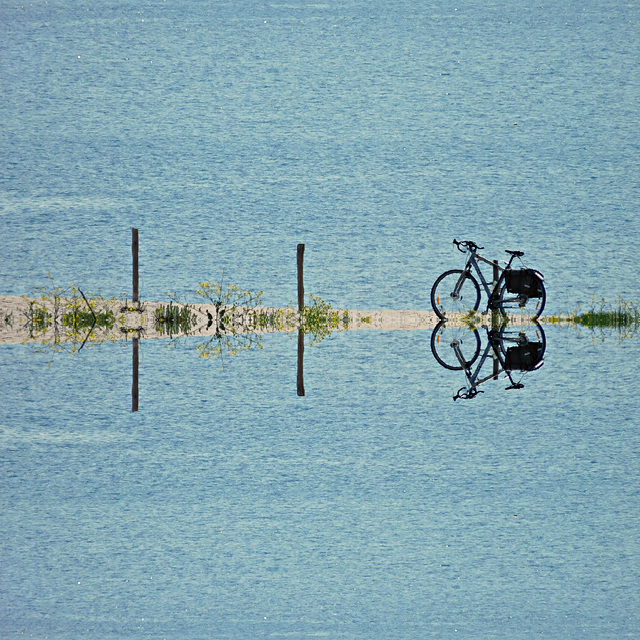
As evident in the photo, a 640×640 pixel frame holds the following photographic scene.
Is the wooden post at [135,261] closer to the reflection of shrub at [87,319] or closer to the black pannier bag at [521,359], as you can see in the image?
the reflection of shrub at [87,319]

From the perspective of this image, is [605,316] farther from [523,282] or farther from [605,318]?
[523,282]

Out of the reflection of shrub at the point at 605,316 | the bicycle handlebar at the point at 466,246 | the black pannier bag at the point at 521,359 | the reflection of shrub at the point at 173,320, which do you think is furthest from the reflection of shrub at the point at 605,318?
the reflection of shrub at the point at 173,320

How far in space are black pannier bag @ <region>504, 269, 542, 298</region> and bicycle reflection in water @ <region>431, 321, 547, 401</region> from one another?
0.34 meters

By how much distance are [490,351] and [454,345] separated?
0.95ft

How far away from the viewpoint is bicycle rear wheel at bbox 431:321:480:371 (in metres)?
7.00

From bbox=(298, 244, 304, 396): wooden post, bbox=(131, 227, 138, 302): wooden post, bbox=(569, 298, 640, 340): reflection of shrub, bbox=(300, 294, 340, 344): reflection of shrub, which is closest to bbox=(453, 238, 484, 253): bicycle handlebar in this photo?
bbox=(569, 298, 640, 340): reflection of shrub

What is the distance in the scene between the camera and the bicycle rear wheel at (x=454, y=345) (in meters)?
7.00

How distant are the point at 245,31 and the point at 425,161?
1.86 m

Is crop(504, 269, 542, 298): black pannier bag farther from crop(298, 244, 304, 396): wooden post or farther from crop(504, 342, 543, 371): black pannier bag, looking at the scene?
crop(298, 244, 304, 396): wooden post

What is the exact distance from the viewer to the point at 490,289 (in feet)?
22.7

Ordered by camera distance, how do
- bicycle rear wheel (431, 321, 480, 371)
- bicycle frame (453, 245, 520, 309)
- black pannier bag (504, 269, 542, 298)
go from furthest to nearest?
bicycle rear wheel (431, 321, 480, 371)
bicycle frame (453, 245, 520, 309)
black pannier bag (504, 269, 542, 298)

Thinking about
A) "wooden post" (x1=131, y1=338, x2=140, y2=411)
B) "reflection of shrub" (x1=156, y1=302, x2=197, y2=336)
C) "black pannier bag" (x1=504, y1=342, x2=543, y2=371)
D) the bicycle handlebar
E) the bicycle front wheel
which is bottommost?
"wooden post" (x1=131, y1=338, x2=140, y2=411)

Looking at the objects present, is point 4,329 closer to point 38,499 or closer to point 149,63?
point 38,499

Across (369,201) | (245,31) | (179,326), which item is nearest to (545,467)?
(369,201)
